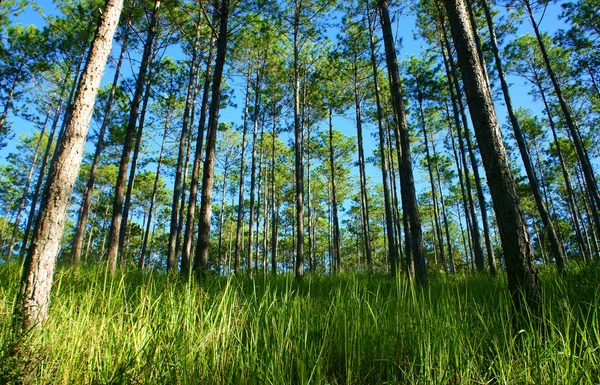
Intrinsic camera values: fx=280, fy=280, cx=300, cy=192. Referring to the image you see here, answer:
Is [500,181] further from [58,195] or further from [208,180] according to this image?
[208,180]

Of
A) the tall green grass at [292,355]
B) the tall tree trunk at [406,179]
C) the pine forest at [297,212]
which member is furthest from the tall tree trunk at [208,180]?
the tall tree trunk at [406,179]

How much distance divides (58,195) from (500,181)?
4092mm

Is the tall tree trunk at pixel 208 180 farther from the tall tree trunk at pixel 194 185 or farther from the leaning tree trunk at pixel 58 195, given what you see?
the leaning tree trunk at pixel 58 195

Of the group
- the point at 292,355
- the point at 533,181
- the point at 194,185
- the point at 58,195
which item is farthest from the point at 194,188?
the point at 533,181

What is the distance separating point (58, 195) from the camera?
2512 mm

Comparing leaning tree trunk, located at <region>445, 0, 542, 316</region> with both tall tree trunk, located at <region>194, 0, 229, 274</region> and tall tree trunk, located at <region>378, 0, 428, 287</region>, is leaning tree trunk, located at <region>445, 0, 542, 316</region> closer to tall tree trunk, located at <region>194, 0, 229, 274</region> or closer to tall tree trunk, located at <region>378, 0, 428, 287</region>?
tall tree trunk, located at <region>378, 0, 428, 287</region>

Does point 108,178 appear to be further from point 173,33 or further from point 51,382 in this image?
point 51,382

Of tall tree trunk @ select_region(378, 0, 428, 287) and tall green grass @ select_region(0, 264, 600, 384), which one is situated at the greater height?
tall tree trunk @ select_region(378, 0, 428, 287)

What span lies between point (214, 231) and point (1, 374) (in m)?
33.1

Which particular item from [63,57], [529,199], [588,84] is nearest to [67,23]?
[63,57]

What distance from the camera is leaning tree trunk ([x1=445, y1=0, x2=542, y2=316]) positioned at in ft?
8.10

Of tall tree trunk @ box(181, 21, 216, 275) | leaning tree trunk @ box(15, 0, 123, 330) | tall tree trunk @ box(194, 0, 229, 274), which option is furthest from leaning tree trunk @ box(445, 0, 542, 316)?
tall tree trunk @ box(181, 21, 216, 275)

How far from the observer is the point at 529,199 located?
24.9 meters

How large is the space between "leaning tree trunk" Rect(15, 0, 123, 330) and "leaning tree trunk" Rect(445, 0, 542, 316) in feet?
12.4
